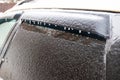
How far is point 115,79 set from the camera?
143cm

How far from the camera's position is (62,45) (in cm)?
184

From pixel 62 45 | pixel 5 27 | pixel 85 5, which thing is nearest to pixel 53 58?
pixel 62 45

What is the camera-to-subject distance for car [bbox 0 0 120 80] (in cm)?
153

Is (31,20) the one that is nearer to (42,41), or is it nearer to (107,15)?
(42,41)

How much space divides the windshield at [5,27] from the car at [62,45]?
Answer: 0.14ft

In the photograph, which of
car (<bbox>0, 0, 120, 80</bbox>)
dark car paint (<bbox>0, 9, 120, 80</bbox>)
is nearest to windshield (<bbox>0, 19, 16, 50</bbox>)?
car (<bbox>0, 0, 120, 80</bbox>)

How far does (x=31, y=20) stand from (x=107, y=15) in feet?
A: 2.40

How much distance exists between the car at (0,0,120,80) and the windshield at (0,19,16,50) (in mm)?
42

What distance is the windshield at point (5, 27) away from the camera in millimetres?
2643

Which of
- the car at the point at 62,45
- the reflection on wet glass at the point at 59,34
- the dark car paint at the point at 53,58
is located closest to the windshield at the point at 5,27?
the car at the point at 62,45

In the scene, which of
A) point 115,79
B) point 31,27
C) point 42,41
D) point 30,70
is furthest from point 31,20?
point 115,79

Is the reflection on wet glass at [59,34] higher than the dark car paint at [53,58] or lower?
higher

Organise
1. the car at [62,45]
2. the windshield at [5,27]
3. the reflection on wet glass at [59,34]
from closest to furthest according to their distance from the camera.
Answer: the car at [62,45]
the reflection on wet glass at [59,34]
the windshield at [5,27]

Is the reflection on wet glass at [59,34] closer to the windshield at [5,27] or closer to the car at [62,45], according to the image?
the car at [62,45]
